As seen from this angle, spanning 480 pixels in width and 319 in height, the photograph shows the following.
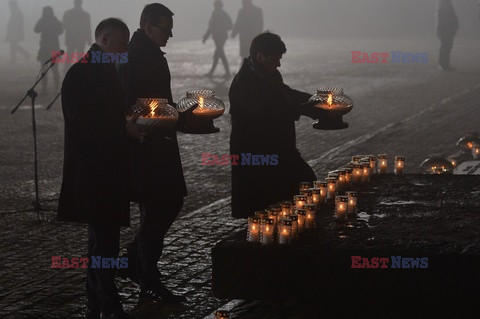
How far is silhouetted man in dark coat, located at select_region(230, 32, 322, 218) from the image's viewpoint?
27.3ft

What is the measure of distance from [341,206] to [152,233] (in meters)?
1.47

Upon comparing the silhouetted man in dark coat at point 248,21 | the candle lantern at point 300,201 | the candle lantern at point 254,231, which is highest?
the silhouetted man in dark coat at point 248,21

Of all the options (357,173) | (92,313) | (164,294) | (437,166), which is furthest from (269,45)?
(437,166)

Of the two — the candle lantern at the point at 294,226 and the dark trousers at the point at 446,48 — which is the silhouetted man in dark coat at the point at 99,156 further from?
the dark trousers at the point at 446,48

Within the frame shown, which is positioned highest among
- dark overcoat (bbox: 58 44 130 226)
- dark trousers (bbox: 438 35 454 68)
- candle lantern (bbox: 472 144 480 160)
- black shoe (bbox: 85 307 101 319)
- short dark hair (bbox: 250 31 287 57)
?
dark trousers (bbox: 438 35 454 68)

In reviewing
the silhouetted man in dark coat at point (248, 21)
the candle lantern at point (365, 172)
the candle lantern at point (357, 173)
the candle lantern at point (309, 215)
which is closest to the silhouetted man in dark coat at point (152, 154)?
the candle lantern at point (309, 215)

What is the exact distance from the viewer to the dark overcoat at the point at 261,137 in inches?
329

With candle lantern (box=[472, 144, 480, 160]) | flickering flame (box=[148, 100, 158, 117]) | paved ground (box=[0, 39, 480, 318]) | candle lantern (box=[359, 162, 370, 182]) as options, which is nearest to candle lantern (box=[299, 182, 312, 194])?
candle lantern (box=[359, 162, 370, 182])

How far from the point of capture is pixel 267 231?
6797 millimetres

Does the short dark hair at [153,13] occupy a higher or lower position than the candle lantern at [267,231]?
higher

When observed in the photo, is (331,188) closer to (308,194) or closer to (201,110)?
(308,194)

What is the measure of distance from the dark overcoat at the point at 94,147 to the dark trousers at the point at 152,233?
56 centimetres

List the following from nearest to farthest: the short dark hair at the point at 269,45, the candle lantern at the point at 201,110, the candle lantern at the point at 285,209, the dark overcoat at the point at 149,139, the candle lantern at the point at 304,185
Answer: the candle lantern at the point at 285,209 < the dark overcoat at the point at 149,139 < the candle lantern at the point at 201,110 < the candle lantern at the point at 304,185 < the short dark hair at the point at 269,45

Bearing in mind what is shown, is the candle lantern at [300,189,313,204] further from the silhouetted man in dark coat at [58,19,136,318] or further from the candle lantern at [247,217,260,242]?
the silhouetted man in dark coat at [58,19,136,318]
